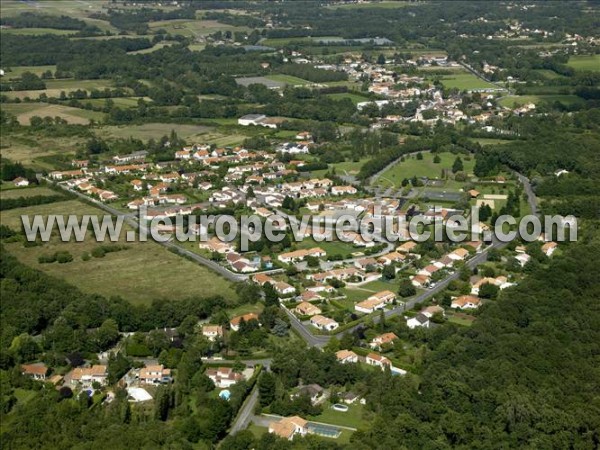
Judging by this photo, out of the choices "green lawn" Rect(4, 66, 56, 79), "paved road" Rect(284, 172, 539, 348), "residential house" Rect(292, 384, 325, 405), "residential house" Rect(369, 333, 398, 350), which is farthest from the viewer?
"green lawn" Rect(4, 66, 56, 79)

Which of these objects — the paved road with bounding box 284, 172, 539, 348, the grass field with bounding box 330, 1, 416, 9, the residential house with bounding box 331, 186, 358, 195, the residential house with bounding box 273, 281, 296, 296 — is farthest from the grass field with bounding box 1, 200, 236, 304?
the grass field with bounding box 330, 1, 416, 9

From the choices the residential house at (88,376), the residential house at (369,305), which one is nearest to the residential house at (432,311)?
the residential house at (369,305)

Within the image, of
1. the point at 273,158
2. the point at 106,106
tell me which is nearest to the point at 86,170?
the point at 273,158

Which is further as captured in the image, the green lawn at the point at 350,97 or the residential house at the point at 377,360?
the green lawn at the point at 350,97

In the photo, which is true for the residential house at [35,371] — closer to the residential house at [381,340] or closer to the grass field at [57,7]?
the residential house at [381,340]

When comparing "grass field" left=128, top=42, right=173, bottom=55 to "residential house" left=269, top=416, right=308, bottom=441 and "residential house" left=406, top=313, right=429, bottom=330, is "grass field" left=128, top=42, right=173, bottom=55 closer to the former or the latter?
"residential house" left=406, top=313, right=429, bottom=330

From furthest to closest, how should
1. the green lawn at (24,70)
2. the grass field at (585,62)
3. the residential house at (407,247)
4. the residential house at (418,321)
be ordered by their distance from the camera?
1. the green lawn at (24,70)
2. the grass field at (585,62)
3. the residential house at (407,247)
4. the residential house at (418,321)

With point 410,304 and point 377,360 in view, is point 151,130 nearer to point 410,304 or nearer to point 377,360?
point 410,304
